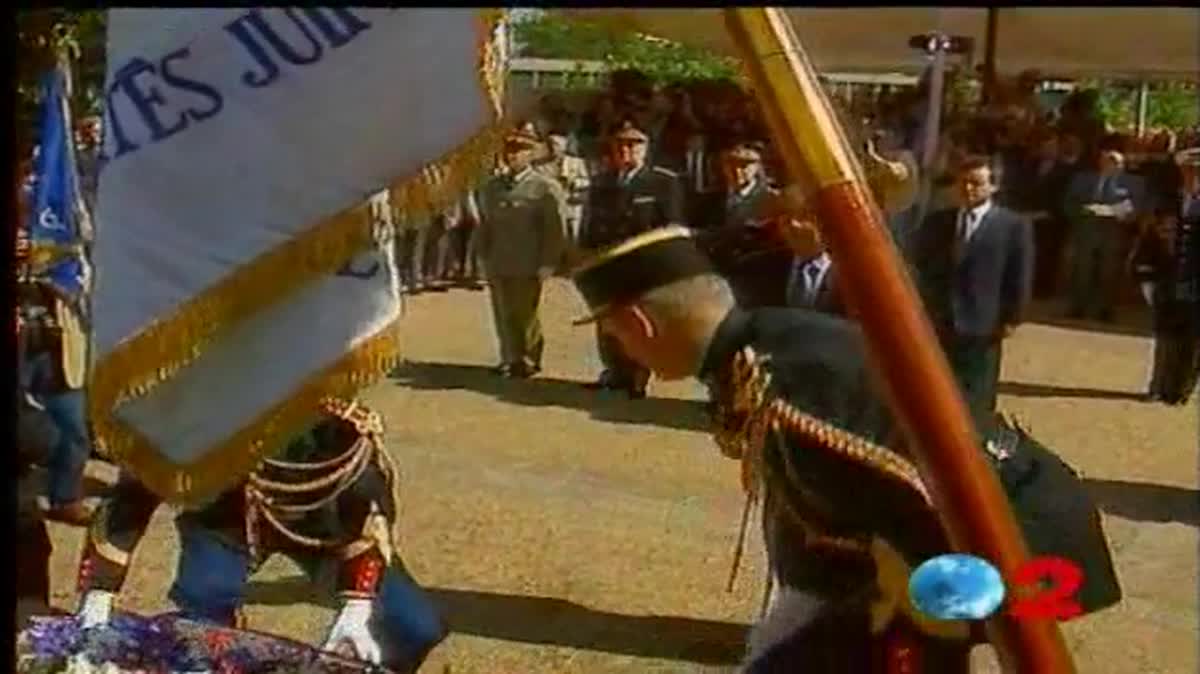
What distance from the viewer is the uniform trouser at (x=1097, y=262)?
4.60ft

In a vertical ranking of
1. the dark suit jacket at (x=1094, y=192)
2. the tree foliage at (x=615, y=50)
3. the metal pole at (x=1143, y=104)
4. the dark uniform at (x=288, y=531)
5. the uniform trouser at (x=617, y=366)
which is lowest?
the dark uniform at (x=288, y=531)

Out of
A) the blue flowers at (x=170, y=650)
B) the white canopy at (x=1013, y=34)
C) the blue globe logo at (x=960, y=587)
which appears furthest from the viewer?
the blue flowers at (x=170, y=650)

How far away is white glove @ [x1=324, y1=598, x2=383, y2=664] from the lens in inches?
61.9

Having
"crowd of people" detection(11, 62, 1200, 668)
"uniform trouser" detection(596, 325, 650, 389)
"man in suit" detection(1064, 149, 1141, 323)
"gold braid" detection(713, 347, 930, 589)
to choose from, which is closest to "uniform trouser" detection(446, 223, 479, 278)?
"crowd of people" detection(11, 62, 1200, 668)

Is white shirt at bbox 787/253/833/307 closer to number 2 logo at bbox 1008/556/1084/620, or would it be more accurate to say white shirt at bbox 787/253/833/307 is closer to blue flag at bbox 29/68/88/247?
number 2 logo at bbox 1008/556/1084/620

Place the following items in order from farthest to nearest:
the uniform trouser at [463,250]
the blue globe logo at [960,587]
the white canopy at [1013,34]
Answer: the uniform trouser at [463,250], the blue globe logo at [960,587], the white canopy at [1013,34]

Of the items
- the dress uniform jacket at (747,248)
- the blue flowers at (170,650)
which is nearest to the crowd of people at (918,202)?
the dress uniform jacket at (747,248)

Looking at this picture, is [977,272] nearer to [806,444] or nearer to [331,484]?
[806,444]

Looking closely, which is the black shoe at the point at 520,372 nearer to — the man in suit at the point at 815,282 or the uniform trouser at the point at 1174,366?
the man in suit at the point at 815,282

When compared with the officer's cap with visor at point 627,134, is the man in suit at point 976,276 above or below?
below

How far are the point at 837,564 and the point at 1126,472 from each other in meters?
0.23

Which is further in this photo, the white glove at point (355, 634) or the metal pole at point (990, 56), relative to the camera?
the white glove at point (355, 634)

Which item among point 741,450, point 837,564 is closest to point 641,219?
point 741,450

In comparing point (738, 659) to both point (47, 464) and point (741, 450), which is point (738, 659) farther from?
point (47, 464)
